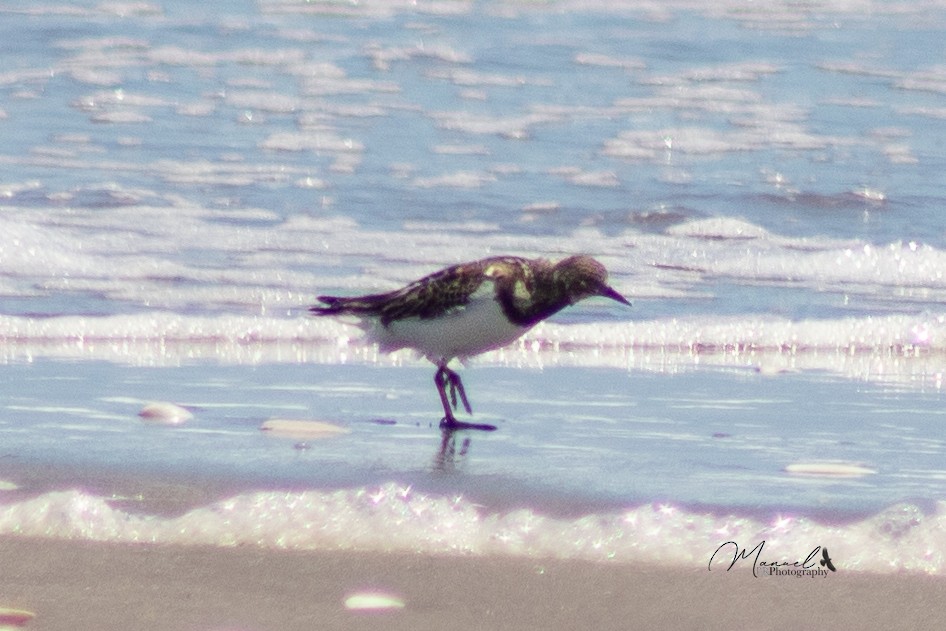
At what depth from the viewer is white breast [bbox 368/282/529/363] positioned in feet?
16.7

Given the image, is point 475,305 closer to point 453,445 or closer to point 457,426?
point 457,426

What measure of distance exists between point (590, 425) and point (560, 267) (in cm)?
72

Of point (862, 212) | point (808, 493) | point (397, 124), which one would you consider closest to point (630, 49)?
point (397, 124)

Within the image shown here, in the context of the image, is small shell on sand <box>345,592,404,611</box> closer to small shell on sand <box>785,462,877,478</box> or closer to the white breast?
small shell on sand <box>785,462,877,478</box>

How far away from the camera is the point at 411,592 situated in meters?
3.01

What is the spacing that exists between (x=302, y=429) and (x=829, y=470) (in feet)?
5.21

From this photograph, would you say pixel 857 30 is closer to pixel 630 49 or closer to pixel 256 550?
pixel 630 49

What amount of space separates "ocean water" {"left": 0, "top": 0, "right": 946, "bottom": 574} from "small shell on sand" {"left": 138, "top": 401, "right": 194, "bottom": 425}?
102mm

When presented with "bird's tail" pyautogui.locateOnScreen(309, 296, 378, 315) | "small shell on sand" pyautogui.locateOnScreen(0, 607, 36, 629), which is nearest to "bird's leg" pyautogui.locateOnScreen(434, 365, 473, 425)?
"bird's tail" pyautogui.locateOnScreen(309, 296, 378, 315)

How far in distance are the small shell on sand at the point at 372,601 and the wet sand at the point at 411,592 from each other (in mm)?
17

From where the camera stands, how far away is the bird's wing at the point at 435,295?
5.13 meters

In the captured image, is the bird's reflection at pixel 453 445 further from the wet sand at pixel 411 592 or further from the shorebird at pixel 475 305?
the wet sand at pixel 411 592

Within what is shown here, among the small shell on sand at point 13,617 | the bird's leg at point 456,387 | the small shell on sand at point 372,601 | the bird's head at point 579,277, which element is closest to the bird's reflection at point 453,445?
the bird's leg at point 456,387

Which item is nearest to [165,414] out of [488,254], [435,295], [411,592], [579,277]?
[435,295]
